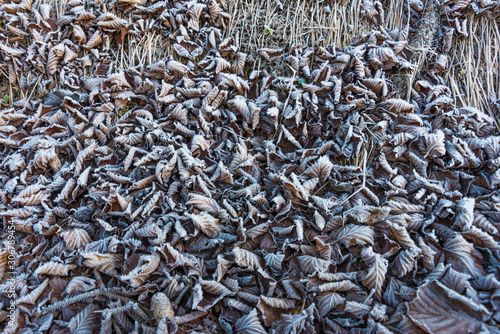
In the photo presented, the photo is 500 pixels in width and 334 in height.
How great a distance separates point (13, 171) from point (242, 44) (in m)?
2.09

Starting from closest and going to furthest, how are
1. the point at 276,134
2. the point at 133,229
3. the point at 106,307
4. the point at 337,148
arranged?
the point at 106,307 → the point at 133,229 → the point at 337,148 → the point at 276,134

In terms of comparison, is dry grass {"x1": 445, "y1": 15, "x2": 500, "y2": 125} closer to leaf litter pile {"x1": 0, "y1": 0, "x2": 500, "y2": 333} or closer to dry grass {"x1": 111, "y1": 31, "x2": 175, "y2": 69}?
leaf litter pile {"x1": 0, "y1": 0, "x2": 500, "y2": 333}

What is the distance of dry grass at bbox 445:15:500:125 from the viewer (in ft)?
7.95

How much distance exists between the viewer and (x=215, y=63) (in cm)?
245

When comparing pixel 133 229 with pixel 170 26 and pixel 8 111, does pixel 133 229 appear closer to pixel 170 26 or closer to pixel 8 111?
pixel 8 111

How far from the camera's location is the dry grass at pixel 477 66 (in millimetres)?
2422

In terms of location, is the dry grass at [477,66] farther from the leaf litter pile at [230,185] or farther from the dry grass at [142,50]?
the dry grass at [142,50]

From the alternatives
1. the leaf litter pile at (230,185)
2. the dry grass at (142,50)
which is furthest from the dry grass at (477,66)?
the dry grass at (142,50)

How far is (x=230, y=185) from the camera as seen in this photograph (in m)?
2.10

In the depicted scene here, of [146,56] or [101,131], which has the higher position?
[146,56]

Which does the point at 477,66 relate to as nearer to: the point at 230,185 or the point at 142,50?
the point at 230,185

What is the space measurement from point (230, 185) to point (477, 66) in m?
2.33

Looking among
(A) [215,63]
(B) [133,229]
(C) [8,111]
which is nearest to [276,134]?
(A) [215,63]

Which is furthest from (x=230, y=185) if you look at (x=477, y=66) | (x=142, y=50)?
(x=477, y=66)
